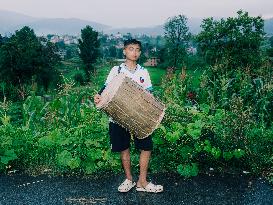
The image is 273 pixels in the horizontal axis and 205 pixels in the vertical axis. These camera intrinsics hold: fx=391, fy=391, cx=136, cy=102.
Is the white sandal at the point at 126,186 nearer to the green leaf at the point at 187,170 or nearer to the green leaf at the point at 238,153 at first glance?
the green leaf at the point at 187,170

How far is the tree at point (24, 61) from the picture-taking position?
5044cm

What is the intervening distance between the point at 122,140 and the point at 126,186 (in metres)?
0.51

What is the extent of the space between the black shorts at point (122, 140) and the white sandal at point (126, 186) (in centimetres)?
39

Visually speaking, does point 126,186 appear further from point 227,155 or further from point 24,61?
point 24,61

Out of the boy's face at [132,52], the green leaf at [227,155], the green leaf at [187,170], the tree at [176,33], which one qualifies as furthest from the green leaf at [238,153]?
the tree at [176,33]

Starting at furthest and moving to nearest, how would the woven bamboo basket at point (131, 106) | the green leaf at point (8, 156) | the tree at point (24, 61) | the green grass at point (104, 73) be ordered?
the tree at point (24, 61), the green grass at point (104, 73), the green leaf at point (8, 156), the woven bamboo basket at point (131, 106)

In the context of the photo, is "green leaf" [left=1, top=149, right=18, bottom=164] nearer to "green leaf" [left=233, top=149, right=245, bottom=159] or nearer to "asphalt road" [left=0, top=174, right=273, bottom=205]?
"asphalt road" [left=0, top=174, right=273, bottom=205]

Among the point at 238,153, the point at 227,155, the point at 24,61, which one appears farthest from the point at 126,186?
the point at 24,61

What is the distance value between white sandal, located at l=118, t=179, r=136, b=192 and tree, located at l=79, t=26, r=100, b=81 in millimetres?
74259

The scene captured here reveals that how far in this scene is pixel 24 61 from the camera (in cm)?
5062

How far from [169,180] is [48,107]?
2.56m

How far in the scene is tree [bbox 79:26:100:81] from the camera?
3132 inches

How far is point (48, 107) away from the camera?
6.16m

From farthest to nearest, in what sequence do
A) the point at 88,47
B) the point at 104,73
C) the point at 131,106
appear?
the point at 88,47 → the point at 104,73 → the point at 131,106
